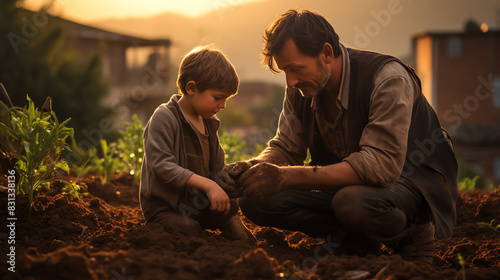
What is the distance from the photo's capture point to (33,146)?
10.2 feet

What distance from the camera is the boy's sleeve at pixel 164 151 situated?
284cm

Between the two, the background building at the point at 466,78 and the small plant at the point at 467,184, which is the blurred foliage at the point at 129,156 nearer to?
the small plant at the point at 467,184

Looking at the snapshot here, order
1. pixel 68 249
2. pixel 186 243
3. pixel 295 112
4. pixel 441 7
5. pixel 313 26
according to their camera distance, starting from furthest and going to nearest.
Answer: pixel 441 7 < pixel 295 112 < pixel 313 26 < pixel 186 243 < pixel 68 249

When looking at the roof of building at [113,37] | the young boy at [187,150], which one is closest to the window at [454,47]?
the roof of building at [113,37]

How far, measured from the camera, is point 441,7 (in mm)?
168375

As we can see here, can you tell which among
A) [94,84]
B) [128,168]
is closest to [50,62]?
[94,84]

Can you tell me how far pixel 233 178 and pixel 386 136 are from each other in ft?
3.00

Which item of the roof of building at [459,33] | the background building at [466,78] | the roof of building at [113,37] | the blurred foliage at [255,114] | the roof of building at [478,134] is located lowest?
the blurred foliage at [255,114]

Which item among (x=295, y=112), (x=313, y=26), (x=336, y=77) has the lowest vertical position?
(x=295, y=112)

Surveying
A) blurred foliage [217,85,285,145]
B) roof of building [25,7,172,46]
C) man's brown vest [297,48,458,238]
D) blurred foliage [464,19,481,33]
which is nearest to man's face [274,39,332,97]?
man's brown vest [297,48,458,238]

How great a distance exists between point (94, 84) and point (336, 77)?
42.5 feet

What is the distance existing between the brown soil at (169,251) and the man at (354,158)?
198 millimetres

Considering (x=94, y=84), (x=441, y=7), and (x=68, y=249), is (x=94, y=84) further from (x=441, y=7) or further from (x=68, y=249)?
(x=441, y=7)

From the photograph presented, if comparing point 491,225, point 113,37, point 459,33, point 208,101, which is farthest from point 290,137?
point 113,37
